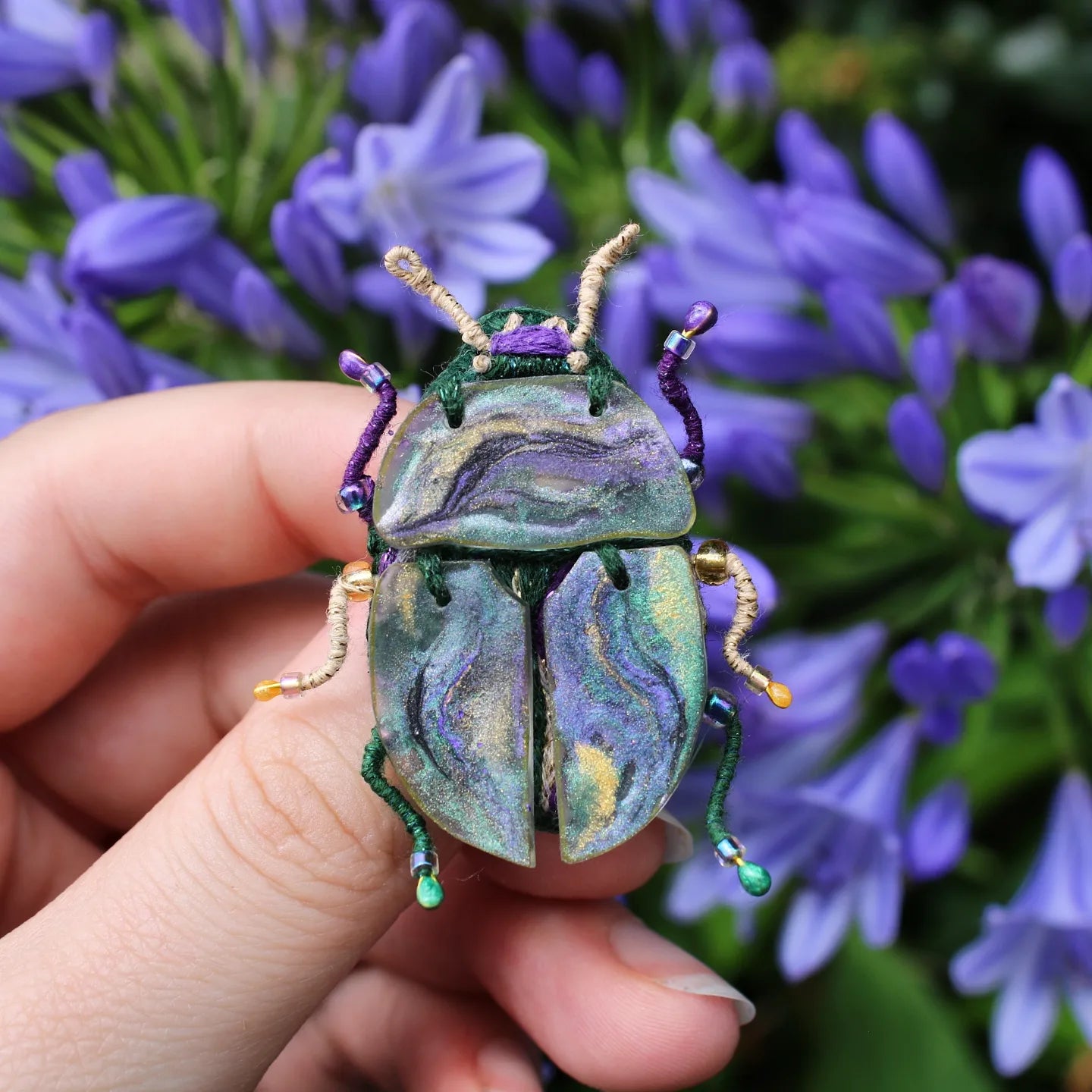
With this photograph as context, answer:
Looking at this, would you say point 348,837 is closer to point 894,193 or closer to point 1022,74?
point 894,193

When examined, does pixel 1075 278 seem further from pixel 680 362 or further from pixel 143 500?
pixel 143 500

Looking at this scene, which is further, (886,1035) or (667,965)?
(886,1035)

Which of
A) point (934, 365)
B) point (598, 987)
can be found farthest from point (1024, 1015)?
point (934, 365)

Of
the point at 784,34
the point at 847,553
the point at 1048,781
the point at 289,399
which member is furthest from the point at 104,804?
the point at 784,34

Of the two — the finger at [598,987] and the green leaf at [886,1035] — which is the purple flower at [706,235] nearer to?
the finger at [598,987]

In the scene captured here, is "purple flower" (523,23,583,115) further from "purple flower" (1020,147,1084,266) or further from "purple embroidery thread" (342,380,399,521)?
→ "purple embroidery thread" (342,380,399,521)

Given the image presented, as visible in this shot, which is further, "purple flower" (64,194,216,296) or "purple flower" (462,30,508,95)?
"purple flower" (462,30,508,95)

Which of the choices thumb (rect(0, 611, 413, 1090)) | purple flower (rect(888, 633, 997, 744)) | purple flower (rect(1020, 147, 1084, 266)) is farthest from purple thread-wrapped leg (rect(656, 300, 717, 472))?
purple flower (rect(1020, 147, 1084, 266))
